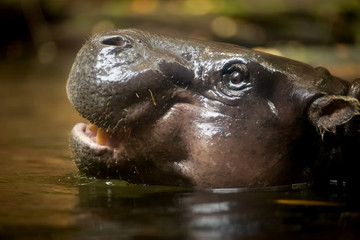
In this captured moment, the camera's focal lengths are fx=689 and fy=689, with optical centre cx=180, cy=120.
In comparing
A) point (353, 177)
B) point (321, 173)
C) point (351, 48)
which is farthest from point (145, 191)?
point (351, 48)

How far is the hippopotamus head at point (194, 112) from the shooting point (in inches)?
202

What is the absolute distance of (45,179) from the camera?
5.78 metres

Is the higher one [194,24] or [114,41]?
[194,24]

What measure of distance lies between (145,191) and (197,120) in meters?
0.67

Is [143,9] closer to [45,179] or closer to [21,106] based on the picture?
[21,106]

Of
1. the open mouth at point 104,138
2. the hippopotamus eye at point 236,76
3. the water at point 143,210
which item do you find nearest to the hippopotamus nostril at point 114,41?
the open mouth at point 104,138

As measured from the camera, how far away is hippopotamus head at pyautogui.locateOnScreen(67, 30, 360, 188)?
202 inches

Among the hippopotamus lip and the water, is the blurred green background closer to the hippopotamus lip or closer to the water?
the water

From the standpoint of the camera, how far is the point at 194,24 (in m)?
17.3

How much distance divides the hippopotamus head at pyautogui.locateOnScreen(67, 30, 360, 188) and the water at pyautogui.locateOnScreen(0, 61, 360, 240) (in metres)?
0.19

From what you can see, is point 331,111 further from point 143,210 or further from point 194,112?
point 143,210

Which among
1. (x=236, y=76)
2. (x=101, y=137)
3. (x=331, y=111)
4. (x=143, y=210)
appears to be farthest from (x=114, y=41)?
(x=331, y=111)

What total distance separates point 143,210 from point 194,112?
99 cm

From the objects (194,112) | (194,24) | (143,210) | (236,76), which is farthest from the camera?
(194,24)
